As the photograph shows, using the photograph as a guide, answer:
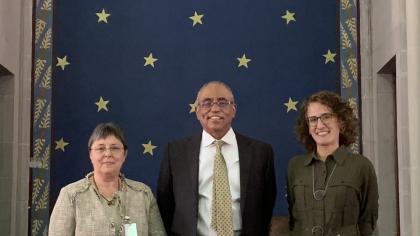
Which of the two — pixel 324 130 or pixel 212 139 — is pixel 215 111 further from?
pixel 324 130

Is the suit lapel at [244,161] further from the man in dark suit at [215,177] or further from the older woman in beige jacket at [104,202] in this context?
the older woman in beige jacket at [104,202]

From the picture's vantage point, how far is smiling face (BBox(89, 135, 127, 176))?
3.37 metres

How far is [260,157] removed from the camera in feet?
11.7

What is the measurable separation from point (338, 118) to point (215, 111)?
58 centimetres

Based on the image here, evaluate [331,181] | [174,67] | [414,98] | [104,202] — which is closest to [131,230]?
[104,202]

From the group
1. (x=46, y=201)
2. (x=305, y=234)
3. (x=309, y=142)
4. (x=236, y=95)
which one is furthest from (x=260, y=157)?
(x=46, y=201)

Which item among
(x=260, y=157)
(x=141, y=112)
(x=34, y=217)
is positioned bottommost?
(x=34, y=217)

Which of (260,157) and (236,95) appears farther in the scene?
(236,95)

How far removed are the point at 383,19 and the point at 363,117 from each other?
71cm

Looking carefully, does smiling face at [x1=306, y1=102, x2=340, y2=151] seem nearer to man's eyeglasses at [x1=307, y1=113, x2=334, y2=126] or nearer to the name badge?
man's eyeglasses at [x1=307, y1=113, x2=334, y2=126]

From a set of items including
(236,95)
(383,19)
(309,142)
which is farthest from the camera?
(236,95)

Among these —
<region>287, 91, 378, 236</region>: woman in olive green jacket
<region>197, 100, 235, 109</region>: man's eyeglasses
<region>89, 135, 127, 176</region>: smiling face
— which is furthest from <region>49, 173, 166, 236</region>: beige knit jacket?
<region>287, 91, 378, 236</region>: woman in olive green jacket

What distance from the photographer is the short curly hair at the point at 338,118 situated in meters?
3.35

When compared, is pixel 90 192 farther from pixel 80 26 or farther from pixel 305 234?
pixel 80 26
